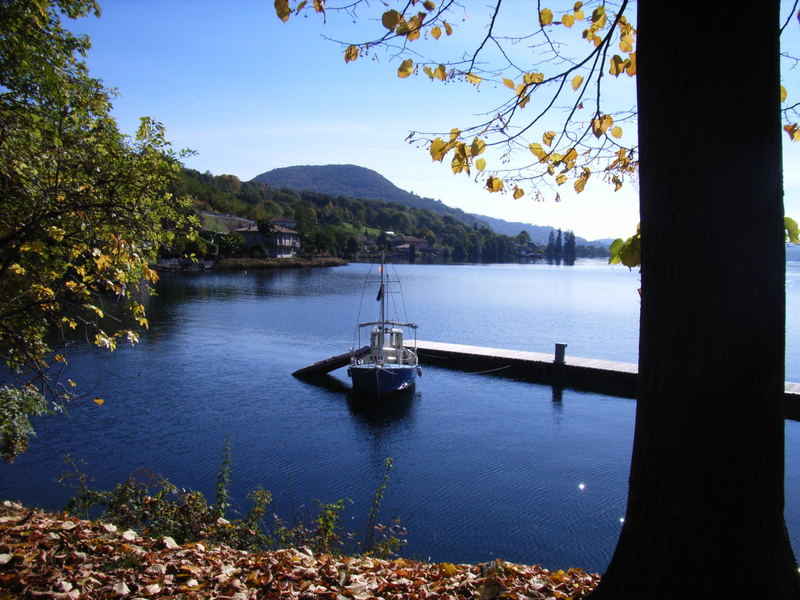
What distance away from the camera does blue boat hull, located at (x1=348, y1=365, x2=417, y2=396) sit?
22219 mm

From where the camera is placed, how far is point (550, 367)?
85.8 feet

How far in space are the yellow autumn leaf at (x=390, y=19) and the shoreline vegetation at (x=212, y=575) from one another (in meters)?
3.95

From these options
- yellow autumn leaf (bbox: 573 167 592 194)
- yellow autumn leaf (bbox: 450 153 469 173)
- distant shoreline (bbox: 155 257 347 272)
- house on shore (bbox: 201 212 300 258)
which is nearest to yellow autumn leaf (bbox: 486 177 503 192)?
yellow autumn leaf (bbox: 450 153 469 173)

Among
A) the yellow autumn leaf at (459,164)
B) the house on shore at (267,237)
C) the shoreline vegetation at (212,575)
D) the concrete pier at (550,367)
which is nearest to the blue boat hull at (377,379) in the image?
the concrete pier at (550,367)

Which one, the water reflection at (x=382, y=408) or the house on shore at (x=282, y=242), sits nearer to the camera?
the water reflection at (x=382, y=408)

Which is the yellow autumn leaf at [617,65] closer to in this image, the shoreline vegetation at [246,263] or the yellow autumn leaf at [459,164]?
the yellow autumn leaf at [459,164]

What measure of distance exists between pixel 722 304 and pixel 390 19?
9.44ft

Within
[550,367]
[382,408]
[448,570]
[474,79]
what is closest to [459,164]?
[474,79]

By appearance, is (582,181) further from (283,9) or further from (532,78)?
(283,9)

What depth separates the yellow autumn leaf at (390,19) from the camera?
3898 millimetres

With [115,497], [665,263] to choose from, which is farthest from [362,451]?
[665,263]

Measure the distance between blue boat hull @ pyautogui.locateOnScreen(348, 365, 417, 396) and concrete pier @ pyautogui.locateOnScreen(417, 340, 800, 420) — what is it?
6.05 metres

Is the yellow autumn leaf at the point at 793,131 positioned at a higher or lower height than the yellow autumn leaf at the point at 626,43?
lower

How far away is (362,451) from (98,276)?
11.3 meters
